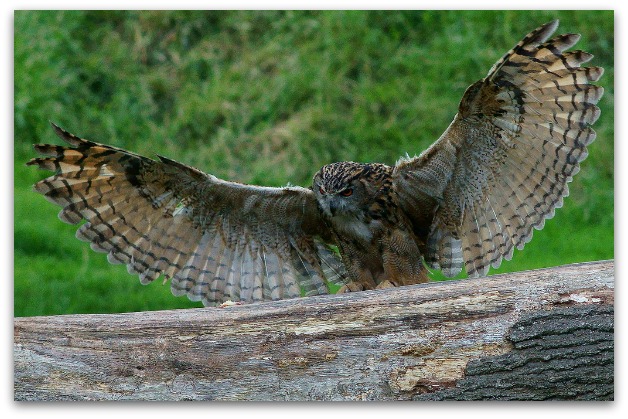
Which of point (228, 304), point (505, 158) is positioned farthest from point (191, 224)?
point (505, 158)

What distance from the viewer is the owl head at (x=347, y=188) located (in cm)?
416

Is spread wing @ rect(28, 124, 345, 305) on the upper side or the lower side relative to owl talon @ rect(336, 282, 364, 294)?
upper

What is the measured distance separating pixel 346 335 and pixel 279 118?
360cm

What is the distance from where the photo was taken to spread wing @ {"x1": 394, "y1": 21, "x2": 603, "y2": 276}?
369 centimetres

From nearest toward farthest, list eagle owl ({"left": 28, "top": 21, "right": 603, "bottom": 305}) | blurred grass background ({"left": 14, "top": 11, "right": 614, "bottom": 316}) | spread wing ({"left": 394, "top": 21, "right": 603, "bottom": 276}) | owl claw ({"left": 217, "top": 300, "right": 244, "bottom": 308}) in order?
spread wing ({"left": 394, "top": 21, "right": 603, "bottom": 276})
eagle owl ({"left": 28, "top": 21, "right": 603, "bottom": 305})
owl claw ({"left": 217, "top": 300, "right": 244, "bottom": 308})
blurred grass background ({"left": 14, "top": 11, "right": 614, "bottom": 316})

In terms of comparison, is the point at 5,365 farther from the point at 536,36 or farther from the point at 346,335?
the point at 536,36

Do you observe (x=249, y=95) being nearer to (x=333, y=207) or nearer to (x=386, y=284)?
(x=333, y=207)

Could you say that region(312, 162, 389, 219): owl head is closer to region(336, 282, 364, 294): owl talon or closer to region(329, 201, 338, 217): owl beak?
region(329, 201, 338, 217): owl beak

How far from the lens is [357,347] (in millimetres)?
3666

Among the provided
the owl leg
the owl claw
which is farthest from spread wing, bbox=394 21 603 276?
the owl claw

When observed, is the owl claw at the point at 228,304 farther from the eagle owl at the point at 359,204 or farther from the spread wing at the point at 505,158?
the spread wing at the point at 505,158

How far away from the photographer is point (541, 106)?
150 inches

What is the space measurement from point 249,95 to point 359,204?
291cm

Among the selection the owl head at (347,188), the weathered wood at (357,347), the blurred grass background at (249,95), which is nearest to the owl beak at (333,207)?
the owl head at (347,188)
